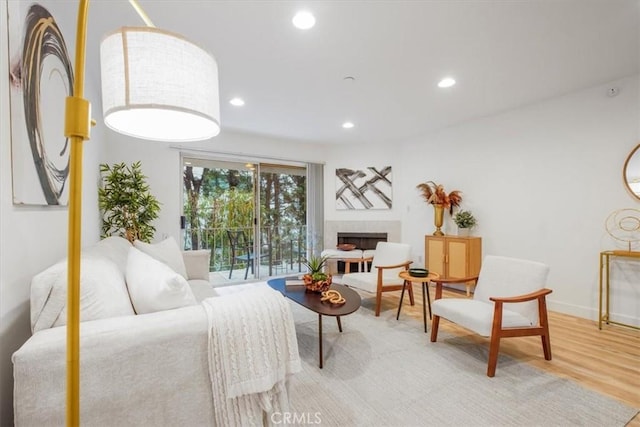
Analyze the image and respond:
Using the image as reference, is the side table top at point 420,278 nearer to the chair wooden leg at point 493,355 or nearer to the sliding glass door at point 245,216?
the chair wooden leg at point 493,355

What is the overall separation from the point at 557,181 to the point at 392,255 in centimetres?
215

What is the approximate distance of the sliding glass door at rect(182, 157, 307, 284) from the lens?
452 centimetres

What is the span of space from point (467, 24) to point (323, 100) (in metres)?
1.72

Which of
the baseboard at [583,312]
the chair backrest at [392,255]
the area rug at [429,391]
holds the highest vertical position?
the chair backrest at [392,255]

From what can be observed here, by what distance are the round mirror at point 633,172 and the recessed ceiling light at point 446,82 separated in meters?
1.91

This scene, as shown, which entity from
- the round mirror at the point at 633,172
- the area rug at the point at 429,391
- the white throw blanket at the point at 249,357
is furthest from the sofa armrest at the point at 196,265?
the round mirror at the point at 633,172

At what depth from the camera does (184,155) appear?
14.2 ft

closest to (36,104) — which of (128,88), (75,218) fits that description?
(128,88)

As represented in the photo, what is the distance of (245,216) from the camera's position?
4891mm

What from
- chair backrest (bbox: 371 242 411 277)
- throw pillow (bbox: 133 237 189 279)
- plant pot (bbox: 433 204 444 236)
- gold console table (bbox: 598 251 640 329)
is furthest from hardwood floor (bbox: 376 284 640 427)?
throw pillow (bbox: 133 237 189 279)

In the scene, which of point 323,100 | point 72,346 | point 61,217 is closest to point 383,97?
point 323,100

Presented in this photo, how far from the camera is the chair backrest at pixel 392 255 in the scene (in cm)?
346

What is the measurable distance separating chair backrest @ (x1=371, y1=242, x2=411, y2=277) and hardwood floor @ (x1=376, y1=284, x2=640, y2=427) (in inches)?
24.1

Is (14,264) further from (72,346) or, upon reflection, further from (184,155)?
(184,155)
